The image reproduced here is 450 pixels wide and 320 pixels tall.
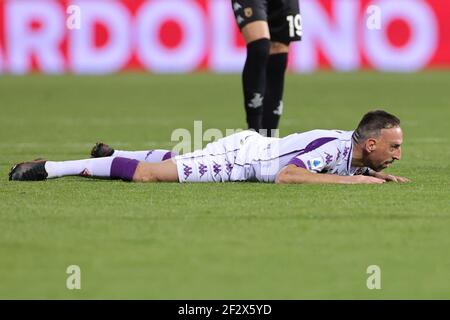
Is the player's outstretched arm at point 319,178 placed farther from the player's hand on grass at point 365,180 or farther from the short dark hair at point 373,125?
the short dark hair at point 373,125

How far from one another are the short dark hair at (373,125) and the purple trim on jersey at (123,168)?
1487 mm

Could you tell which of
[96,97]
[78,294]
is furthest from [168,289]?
[96,97]

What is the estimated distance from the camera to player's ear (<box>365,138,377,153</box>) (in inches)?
285

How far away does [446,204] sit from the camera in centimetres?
671

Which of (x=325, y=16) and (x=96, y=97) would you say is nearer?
(x=96, y=97)

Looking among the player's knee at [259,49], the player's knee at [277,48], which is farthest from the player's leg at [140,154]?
the player's knee at [277,48]

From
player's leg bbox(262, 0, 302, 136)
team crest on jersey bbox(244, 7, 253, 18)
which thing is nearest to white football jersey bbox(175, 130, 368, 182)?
team crest on jersey bbox(244, 7, 253, 18)

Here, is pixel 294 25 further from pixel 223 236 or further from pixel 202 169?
pixel 223 236

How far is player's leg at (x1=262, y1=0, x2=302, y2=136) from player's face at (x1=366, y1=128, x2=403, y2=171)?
2249mm

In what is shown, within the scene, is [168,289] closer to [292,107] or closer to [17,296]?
[17,296]

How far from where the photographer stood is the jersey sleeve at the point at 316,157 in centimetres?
719

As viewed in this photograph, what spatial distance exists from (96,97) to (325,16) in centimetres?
618

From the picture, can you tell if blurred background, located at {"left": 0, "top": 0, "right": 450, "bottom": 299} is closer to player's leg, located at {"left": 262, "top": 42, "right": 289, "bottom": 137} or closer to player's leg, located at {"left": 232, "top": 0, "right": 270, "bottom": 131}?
player's leg, located at {"left": 262, "top": 42, "right": 289, "bottom": 137}

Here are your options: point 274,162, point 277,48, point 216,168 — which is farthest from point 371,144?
point 277,48
